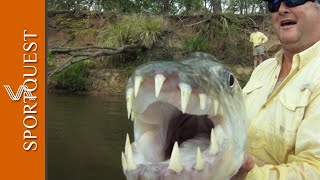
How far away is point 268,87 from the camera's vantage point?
2.54 meters

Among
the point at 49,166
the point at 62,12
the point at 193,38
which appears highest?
the point at 62,12

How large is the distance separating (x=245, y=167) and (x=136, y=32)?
12405 millimetres

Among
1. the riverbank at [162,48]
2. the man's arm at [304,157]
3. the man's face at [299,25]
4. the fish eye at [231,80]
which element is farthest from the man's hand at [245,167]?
the riverbank at [162,48]

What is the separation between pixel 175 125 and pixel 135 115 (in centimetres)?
22

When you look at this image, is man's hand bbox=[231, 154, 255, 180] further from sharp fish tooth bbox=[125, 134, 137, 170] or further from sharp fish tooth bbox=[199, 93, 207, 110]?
sharp fish tooth bbox=[125, 134, 137, 170]

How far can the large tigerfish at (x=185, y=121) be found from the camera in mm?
1541

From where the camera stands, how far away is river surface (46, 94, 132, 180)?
6410mm

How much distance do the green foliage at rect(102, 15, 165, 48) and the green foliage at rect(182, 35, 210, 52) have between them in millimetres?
852

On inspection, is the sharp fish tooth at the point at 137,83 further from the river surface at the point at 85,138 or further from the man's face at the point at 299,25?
the river surface at the point at 85,138

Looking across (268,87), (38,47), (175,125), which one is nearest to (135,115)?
(175,125)

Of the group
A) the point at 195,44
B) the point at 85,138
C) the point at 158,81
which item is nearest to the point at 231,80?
the point at 158,81

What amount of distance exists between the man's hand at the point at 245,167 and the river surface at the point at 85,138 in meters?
4.43

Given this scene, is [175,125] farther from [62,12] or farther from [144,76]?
[62,12]

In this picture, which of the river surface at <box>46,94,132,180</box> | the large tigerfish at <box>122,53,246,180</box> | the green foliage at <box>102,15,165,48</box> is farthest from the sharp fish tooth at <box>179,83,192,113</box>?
the green foliage at <box>102,15,165,48</box>
